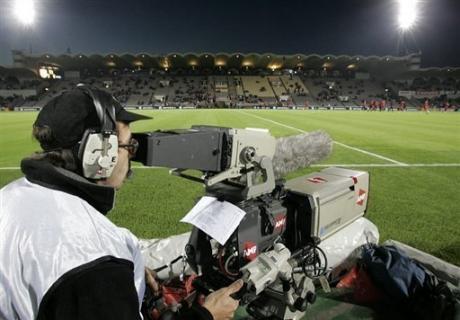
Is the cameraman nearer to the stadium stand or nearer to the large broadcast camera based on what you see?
the large broadcast camera

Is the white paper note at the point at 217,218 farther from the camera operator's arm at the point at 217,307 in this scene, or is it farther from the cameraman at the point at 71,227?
the cameraman at the point at 71,227

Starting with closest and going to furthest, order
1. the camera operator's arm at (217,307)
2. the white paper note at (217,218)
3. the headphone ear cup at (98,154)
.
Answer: the headphone ear cup at (98,154), the camera operator's arm at (217,307), the white paper note at (217,218)

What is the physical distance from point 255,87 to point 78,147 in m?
60.6

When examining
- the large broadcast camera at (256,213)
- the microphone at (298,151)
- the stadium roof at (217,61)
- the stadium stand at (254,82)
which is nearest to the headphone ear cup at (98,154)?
the large broadcast camera at (256,213)

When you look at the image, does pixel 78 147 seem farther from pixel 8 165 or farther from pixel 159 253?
pixel 8 165

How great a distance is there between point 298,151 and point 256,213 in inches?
30.2

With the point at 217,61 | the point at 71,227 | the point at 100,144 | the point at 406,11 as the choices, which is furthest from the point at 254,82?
the point at 71,227

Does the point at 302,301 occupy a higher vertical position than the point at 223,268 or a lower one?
lower

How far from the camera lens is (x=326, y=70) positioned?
217ft

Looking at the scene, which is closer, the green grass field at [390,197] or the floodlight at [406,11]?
the green grass field at [390,197]

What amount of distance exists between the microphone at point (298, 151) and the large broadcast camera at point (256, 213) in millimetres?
159

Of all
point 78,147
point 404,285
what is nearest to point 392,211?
point 404,285

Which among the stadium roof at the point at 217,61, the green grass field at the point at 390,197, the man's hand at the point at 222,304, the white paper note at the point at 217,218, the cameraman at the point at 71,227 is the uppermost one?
the stadium roof at the point at 217,61

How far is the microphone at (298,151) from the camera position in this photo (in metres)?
2.41
